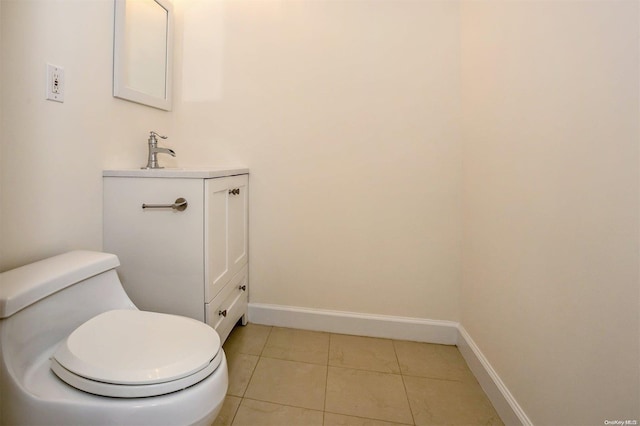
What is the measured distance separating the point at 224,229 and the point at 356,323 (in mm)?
909

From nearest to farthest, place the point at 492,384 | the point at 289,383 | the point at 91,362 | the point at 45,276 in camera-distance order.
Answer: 1. the point at 91,362
2. the point at 45,276
3. the point at 492,384
4. the point at 289,383

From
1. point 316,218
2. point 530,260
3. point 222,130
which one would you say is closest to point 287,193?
point 316,218

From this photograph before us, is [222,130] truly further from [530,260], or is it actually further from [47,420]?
[530,260]

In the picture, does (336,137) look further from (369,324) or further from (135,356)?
(135,356)

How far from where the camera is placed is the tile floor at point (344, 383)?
3.67 ft

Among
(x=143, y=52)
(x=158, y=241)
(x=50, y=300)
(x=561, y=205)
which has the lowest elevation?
(x=50, y=300)

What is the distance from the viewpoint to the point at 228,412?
1.12 meters

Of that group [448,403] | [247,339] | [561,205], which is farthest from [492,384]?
[247,339]

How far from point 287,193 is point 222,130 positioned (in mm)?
535

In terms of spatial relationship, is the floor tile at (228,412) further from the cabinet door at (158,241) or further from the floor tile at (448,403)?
the floor tile at (448,403)

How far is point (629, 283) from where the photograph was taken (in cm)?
64

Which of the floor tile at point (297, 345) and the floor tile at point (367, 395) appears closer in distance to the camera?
the floor tile at point (367, 395)

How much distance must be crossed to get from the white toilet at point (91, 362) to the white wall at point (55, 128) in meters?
0.20

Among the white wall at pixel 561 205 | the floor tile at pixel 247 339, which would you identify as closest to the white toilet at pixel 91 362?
the floor tile at pixel 247 339
